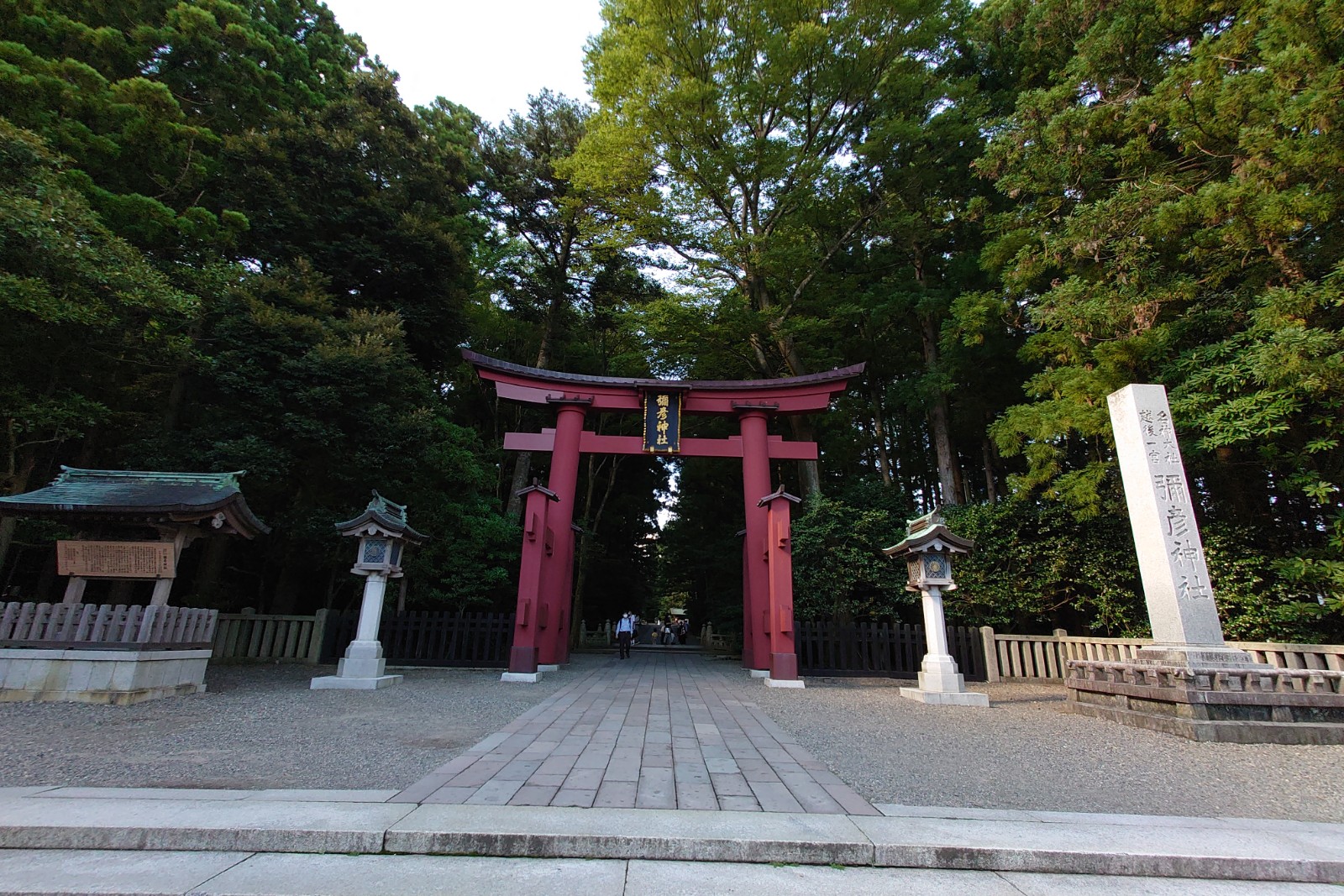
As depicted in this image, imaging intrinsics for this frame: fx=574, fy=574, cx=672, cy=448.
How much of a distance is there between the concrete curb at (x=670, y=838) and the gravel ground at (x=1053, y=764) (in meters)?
0.62

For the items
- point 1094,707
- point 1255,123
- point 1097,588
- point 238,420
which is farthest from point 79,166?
point 1097,588

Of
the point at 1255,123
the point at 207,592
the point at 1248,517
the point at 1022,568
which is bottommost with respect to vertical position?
the point at 207,592

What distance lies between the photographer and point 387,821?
106 inches

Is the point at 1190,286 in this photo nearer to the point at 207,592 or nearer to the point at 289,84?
the point at 207,592

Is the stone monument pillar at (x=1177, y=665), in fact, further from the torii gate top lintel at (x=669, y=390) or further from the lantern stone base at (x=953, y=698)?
the torii gate top lintel at (x=669, y=390)

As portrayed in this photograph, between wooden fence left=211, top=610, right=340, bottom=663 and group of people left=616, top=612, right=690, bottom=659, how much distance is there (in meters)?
7.40

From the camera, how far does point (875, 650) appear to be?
412 inches

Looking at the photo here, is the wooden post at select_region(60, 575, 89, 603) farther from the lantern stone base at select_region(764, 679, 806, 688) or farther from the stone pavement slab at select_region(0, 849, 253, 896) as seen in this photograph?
the lantern stone base at select_region(764, 679, 806, 688)

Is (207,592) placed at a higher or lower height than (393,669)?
higher

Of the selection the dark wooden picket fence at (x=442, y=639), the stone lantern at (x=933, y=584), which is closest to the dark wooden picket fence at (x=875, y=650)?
the stone lantern at (x=933, y=584)

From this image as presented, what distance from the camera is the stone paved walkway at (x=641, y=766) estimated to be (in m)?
3.16

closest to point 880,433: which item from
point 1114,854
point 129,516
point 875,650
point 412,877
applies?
point 875,650

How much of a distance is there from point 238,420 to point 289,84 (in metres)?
9.95

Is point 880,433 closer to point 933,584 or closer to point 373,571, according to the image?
point 933,584
